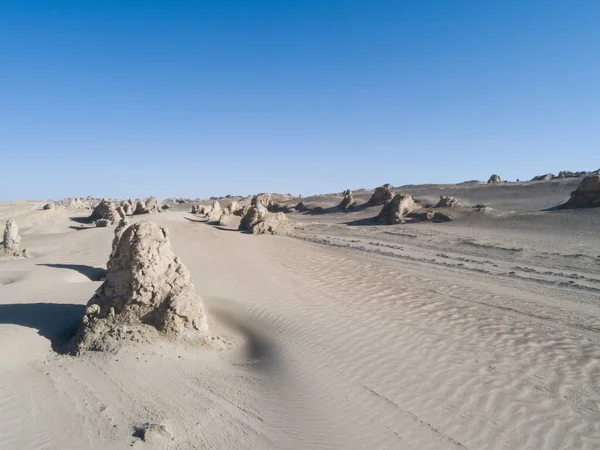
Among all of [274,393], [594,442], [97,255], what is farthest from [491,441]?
[97,255]

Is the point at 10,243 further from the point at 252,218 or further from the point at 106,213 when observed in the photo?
the point at 106,213

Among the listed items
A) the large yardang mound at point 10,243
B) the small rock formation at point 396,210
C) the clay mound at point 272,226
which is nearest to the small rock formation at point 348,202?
the small rock formation at point 396,210

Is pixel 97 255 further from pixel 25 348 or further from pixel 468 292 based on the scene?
pixel 468 292

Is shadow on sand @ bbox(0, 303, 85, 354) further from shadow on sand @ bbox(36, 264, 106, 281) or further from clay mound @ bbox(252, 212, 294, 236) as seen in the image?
clay mound @ bbox(252, 212, 294, 236)

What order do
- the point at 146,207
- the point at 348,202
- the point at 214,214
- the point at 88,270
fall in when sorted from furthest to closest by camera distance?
the point at 348,202 → the point at 146,207 → the point at 214,214 → the point at 88,270

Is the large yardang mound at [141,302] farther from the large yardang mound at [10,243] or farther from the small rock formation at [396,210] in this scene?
the small rock formation at [396,210]

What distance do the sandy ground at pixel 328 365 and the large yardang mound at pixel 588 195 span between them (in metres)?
12.3

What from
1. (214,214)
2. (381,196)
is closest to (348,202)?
(381,196)

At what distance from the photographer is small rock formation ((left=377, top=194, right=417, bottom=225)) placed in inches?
1068

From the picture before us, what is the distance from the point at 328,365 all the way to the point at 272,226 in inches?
678

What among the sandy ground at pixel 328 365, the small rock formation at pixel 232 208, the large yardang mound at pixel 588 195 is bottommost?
the sandy ground at pixel 328 365

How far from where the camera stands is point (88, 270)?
36.7ft

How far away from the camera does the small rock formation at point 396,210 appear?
89.0ft

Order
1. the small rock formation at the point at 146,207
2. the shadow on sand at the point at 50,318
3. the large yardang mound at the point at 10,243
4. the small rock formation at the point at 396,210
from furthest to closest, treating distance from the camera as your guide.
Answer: the small rock formation at the point at 146,207
the small rock formation at the point at 396,210
the large yardang mound at the point at 10,243
the shadow on sand at the point at 50,318
